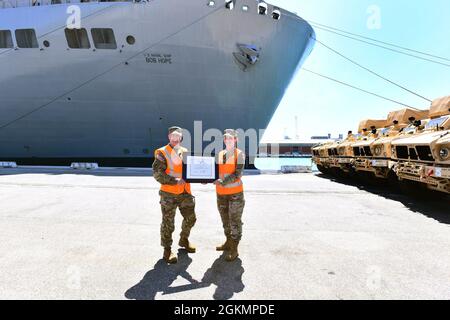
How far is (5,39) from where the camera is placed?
46.6 ft

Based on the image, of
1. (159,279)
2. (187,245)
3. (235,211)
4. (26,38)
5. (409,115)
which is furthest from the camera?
(26,38)

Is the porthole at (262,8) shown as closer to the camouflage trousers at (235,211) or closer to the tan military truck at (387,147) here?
the tan military truck at (387,147)

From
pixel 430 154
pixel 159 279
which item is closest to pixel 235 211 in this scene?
pixel 159 279

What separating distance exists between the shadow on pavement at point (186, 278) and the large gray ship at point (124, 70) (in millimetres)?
11881

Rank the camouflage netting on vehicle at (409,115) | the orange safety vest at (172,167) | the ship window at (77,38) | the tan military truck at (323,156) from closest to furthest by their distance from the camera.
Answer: the orange safety vest at (172,167) < the camouflage netting on vehicle at (409,115) < the tan military truck at (323,156) < the ship window at (77,38)

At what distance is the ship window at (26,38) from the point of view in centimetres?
1369

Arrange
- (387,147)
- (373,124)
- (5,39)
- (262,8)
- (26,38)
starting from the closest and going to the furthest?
(387,147)
(373,124)
(26,38)
(5,39)
(262,8)

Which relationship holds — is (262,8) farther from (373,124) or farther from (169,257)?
(169,257)

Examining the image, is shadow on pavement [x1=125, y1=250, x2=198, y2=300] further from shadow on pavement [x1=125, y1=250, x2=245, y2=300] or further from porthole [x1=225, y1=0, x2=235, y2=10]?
porthole [x1=225, y1=0, x2=235, y2=10]

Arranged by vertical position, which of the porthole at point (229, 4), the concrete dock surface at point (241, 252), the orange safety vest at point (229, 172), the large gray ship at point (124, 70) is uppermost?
the porthole at point (229, 4)

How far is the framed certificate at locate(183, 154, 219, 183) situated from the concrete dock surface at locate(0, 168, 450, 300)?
0.98 metres

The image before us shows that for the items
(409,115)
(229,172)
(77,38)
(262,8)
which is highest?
(262,8)

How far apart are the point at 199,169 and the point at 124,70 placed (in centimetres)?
1201

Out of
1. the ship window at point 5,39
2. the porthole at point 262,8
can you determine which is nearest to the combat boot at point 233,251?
the porthole at point 262,8
